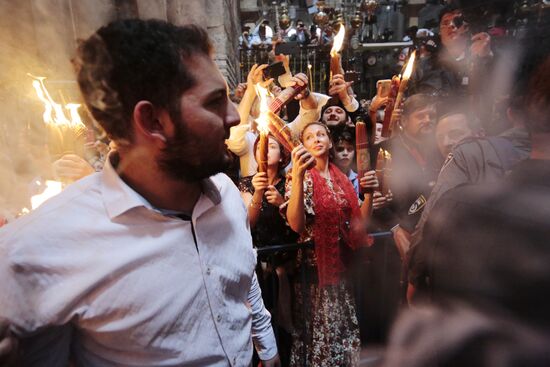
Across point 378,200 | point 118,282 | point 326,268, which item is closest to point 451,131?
point 378,200

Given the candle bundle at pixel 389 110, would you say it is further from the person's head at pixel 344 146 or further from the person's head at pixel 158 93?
the person's head at pixel 158 93

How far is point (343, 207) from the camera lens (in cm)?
265

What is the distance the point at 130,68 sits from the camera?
1.09 metres

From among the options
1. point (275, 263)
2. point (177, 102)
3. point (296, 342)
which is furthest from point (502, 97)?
point (177, 102)

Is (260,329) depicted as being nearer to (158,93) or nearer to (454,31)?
(158,93)

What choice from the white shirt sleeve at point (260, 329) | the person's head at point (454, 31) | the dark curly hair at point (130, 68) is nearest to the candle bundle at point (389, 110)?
the white shirt sleeve at point (260, 329)

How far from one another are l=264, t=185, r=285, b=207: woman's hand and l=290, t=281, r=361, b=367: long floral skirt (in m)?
0.74

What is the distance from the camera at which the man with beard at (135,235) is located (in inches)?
40.3

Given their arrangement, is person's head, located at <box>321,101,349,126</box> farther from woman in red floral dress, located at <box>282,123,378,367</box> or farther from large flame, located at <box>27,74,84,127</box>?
large flame, located at <box>27,74,84,127</box>

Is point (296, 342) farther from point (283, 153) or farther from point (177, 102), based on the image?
point (177, 102)

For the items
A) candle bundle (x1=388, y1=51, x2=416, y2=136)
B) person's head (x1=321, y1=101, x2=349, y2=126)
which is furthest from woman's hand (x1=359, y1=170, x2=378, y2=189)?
person's head (x1=321, y1=101, x2=349, y2=126)

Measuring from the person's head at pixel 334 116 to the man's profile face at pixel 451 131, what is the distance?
97 cm

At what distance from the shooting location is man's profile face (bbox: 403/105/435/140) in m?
3.16

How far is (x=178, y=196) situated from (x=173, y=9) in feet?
9.23
